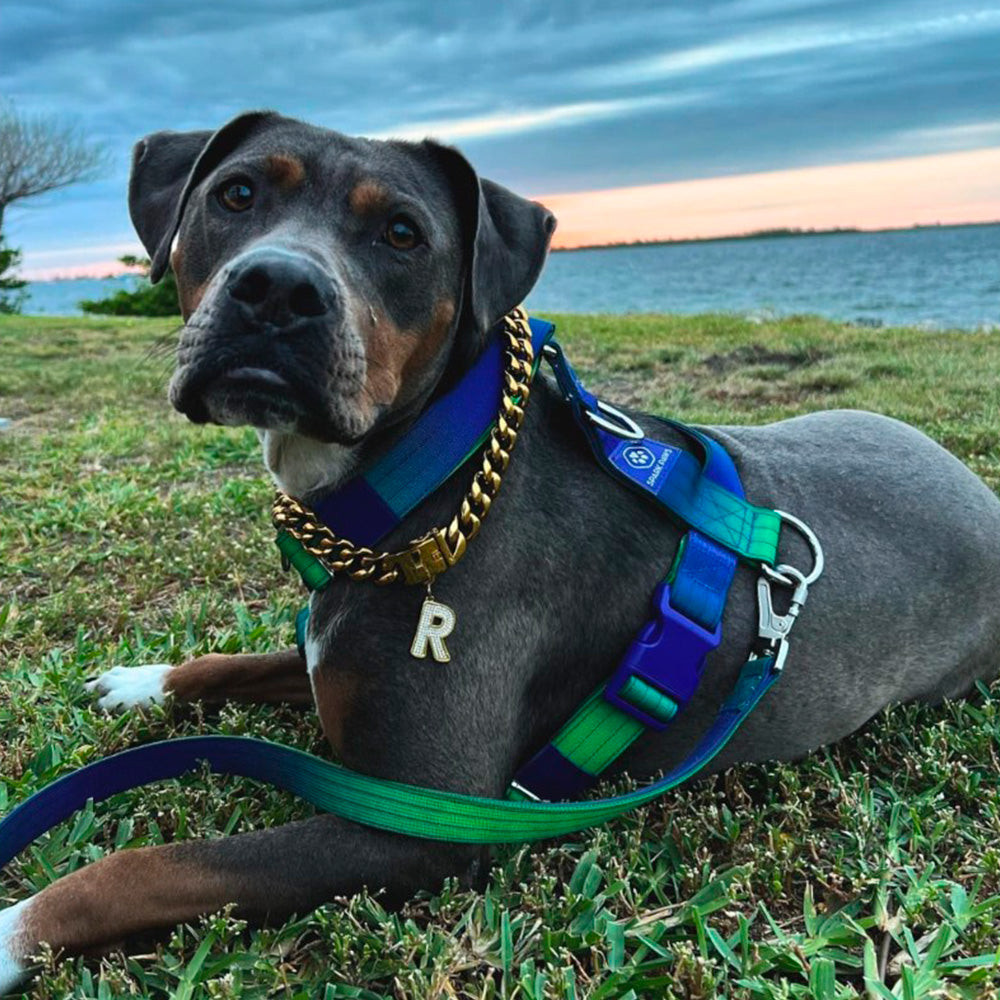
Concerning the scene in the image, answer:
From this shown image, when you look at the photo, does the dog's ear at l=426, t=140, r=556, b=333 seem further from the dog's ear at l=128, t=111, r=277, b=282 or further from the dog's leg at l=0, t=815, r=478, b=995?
the dog's leg at l=0, t=815, r=478, b=995

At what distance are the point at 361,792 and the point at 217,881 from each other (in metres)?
0.40

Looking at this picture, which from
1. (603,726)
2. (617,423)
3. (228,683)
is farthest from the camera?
(228,683)

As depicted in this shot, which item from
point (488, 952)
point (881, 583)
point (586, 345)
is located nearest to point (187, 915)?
point (488, 952)

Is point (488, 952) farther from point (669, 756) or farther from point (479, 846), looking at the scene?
point (669, 756)

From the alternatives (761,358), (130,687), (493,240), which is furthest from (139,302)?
(493,240)

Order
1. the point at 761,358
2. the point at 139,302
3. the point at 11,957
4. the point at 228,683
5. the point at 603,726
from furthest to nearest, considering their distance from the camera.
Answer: the point at 139,302 → the point at 761,358 → the point at 228,683 → the point at 603,726 → the point at 11,957

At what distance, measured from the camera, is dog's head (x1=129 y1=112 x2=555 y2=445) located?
2635 millimetres

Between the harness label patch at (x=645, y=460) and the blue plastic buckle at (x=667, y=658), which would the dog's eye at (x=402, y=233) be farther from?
the blue plastic buckle at (x=667, y=658)

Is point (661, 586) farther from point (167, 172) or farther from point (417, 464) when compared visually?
point (167, 172)

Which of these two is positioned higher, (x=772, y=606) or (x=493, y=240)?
(x=493, y=240)

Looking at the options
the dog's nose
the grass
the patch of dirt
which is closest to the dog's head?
the dog's nose

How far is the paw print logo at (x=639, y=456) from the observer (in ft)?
10.0

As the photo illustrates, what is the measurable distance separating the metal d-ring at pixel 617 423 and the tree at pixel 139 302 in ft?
108

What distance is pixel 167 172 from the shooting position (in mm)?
3266
